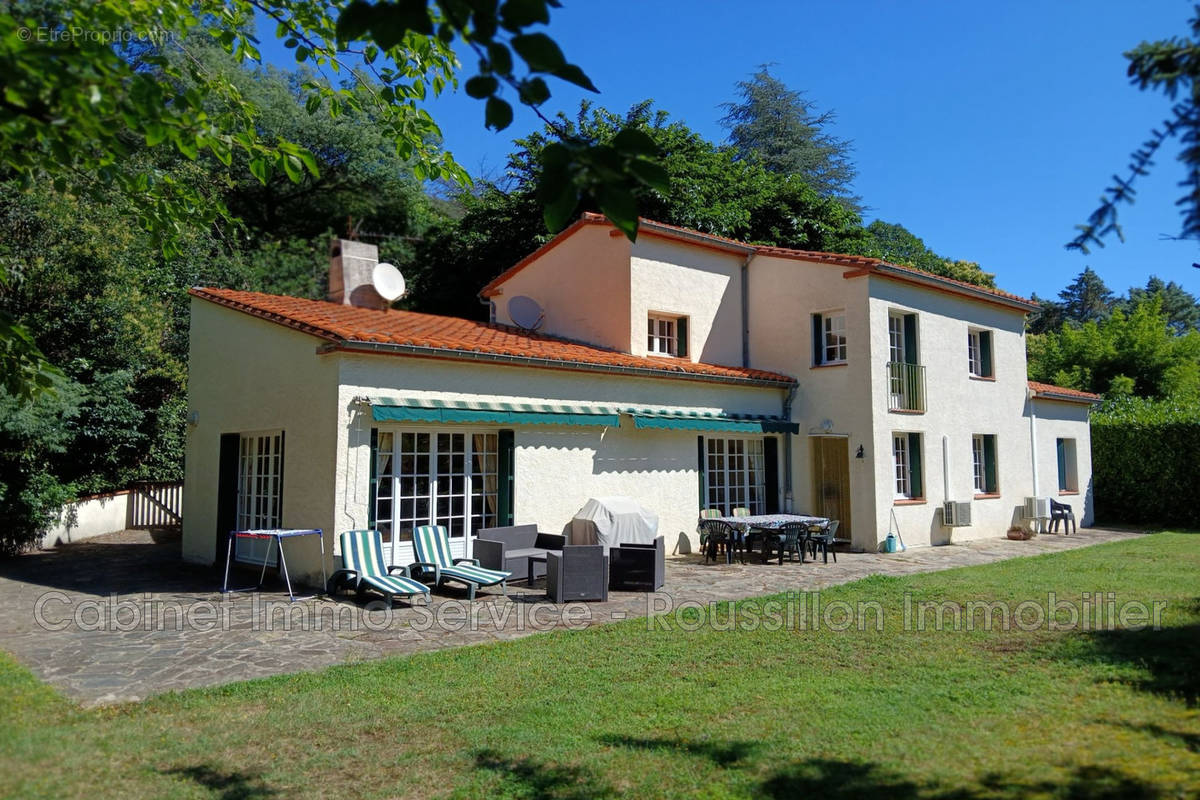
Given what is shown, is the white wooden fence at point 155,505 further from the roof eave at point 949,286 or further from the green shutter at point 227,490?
the roof eave at point 949,286

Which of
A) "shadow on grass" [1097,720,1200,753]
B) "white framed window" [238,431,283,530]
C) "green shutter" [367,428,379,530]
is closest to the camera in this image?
"shadow on grass" [1097,720,1200,753]

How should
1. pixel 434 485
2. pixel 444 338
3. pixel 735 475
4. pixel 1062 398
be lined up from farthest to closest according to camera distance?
1. pixel 1062 398
2. pixel 735 475
3. pixel 444 338
4. pixel 434 485

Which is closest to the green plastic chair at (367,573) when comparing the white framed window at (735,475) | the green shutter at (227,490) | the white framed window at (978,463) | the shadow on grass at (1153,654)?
the green shutter at (227,490)

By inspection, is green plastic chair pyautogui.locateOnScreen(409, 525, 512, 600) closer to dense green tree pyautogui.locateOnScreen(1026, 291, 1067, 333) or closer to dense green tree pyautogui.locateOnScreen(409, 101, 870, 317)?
dense green tree pyautogui.locateOnScreen(409, 101, 870, 317)

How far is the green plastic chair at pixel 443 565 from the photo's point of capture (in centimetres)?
1102

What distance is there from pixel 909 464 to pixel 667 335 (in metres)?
6.28

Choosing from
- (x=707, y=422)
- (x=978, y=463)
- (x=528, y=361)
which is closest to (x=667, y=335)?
(x=707, y=422)

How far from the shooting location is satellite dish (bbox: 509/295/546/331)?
62.0 ft

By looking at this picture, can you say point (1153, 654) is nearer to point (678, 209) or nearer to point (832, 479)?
point (832, 479)

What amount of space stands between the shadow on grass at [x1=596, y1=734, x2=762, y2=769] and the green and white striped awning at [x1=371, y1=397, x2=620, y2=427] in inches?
286

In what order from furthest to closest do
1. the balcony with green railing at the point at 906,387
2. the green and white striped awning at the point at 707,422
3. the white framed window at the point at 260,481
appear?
the balcony with green railing at the point at 906,387, the green and white striped awning at the point at 707,422, the white framed window at the point at 260,481

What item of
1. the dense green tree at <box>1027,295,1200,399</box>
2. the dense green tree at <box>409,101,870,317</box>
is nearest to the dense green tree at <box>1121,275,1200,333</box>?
the dense green tree at <box>1027,295,1200,399</box>

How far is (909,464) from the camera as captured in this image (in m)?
18.1

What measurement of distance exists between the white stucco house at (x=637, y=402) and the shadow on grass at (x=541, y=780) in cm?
718
